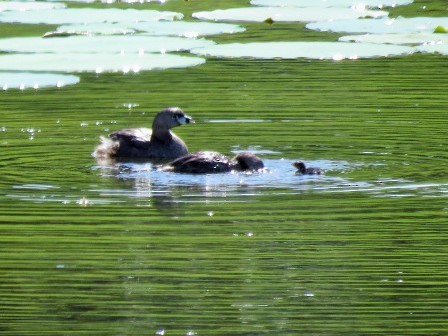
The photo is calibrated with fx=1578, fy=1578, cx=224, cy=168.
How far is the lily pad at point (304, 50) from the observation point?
54.6 ft

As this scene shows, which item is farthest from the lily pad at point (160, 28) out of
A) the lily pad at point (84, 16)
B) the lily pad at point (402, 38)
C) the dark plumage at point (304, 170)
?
the dark plumage at point (304, 170)

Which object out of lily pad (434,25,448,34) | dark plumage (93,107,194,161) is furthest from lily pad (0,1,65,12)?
dark plumage (93,107,194,161)

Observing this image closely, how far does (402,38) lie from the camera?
698 inches

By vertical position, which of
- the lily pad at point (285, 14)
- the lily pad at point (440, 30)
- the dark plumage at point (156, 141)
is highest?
the lily pad at point (440, 30)

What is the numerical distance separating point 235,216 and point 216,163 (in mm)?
1843

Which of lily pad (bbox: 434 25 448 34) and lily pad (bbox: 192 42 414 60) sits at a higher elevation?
lily pad (bbox: 434 25 448 34)

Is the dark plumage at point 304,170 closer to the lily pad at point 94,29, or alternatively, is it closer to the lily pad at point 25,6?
the lily pad at point 94,29

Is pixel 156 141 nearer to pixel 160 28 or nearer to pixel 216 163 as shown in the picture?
pixel 216 163

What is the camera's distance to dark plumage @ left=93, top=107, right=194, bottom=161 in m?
12.5

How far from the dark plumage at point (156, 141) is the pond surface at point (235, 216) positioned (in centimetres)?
23

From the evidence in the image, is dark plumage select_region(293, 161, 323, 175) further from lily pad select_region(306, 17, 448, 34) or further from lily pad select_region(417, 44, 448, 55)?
lily pad select_region(306, 17, 448, 34)

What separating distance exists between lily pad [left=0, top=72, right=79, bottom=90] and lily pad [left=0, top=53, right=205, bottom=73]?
19cm

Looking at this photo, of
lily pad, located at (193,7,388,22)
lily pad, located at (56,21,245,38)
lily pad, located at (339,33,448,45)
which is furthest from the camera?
lily pad, located at (193,7,388,22)

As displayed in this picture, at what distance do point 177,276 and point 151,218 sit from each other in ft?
5.02
